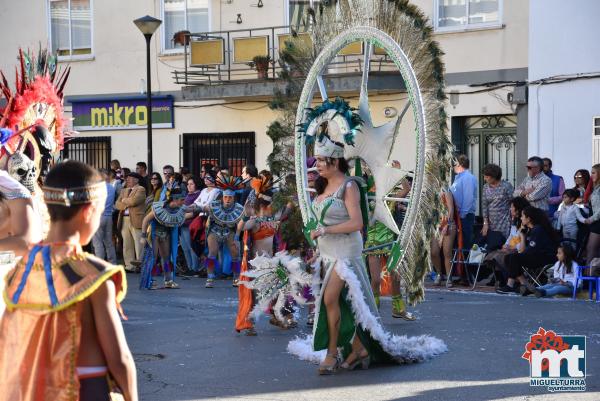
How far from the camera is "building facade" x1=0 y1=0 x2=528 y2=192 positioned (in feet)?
66.3

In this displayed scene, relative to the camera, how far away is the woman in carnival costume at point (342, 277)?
8531 millimetres

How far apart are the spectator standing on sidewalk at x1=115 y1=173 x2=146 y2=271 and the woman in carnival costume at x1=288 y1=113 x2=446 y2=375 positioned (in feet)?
30.6

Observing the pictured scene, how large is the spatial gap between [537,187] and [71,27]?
1481 cm

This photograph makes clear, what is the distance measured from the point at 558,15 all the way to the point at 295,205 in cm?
1018

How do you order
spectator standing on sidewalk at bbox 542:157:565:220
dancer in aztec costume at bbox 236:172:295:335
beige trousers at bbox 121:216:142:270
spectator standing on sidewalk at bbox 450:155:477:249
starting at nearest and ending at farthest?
dancer in aztec costume at bbox 236:172:295:335 < spectator standing on sidewalk at bbox 542:157:565:220 < spectator standing on sidewalk at bbox 450:155:477:249 < beige trousers at bbox 121:216:142:270

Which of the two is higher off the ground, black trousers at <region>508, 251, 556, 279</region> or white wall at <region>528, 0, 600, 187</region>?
white wall at <region>528, 0, 600, 187</region>

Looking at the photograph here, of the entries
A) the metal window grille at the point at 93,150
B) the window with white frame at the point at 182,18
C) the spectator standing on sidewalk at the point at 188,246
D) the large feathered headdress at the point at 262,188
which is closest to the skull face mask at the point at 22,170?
the large feathered headdress at the point at 262,188

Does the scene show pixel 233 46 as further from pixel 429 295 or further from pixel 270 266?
pixel 270 266

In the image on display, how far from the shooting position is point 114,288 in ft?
13.1

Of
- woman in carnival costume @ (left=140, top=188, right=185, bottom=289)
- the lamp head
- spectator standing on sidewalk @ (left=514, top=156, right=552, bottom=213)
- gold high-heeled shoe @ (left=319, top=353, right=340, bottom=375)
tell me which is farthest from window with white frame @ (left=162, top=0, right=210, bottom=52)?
gold high-heeled shoe @ (left=319, top=353, right=340, bottom=375)

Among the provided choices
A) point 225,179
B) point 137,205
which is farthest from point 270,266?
point 137,205

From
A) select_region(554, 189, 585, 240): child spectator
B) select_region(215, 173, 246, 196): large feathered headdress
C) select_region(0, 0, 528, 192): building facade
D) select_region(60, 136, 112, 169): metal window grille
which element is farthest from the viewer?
select_region(60, 136, 112, 169): metal window grille

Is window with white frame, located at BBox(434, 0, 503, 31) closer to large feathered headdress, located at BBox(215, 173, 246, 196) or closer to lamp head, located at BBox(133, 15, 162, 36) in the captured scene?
lamp head, located at BBox(133, 15, 162, 36)

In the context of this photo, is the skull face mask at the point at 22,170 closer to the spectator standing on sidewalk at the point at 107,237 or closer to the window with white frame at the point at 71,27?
the spectator standing on sidewalk at the point at 107,237
